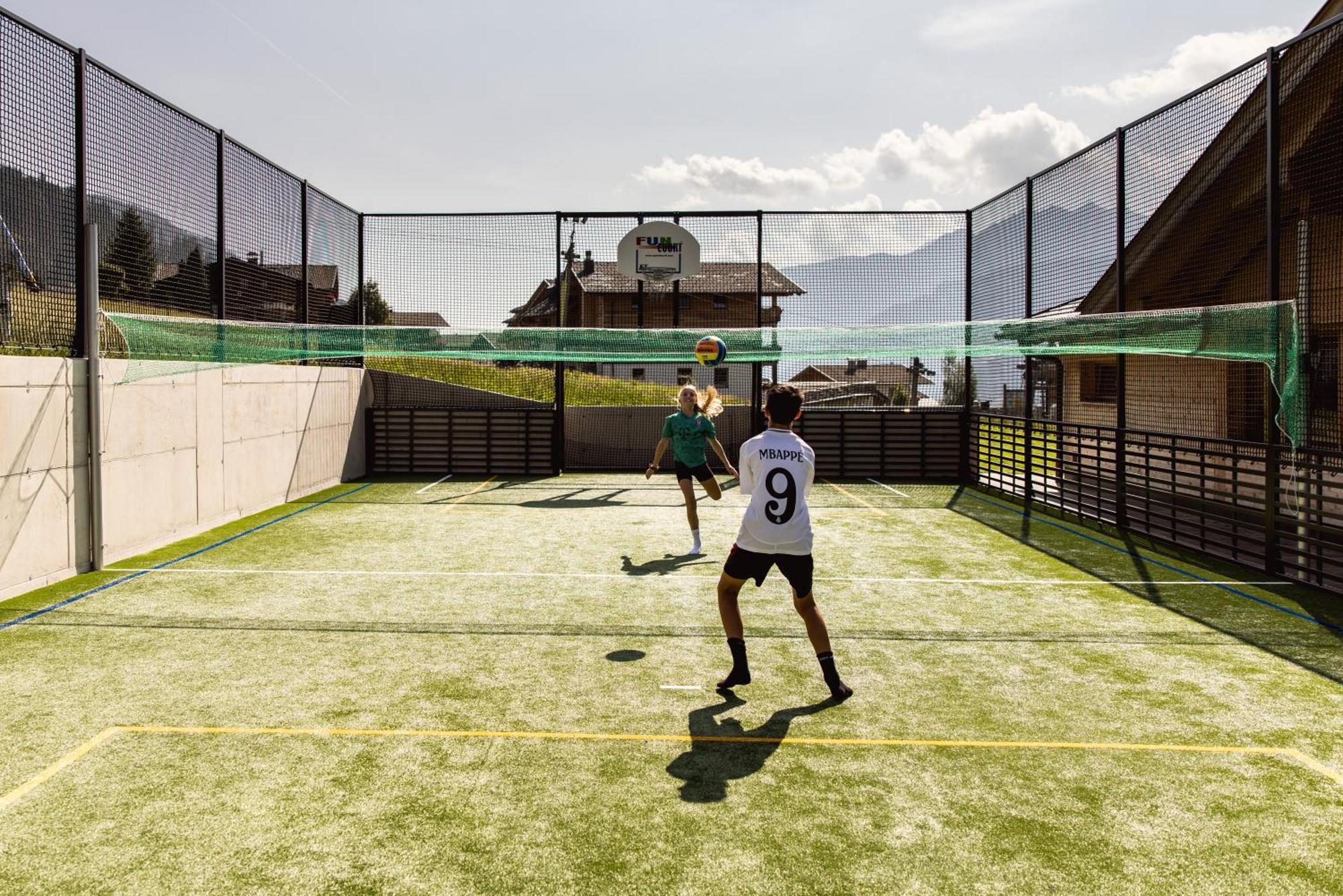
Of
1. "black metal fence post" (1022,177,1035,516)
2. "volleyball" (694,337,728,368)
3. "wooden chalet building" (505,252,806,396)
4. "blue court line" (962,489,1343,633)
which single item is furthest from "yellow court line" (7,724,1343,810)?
"wooden chalet building" (505,252,806,396)

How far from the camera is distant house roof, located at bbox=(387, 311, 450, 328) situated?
18.6 m

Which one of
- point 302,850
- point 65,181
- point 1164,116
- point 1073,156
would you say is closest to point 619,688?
point 302,850

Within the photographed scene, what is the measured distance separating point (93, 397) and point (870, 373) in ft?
45.3

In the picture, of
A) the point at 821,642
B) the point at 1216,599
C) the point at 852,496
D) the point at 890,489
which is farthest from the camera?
the point at 890,489

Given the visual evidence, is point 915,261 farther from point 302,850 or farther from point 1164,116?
point 302,850

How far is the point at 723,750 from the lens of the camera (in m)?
4.88

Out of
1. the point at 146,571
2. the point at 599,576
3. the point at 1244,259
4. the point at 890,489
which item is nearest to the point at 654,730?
the point at 599,576

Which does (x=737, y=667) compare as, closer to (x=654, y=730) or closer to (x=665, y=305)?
(x=654, y=730)

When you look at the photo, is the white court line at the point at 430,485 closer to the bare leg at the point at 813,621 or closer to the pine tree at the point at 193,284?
the pine tree at the point at 193,284

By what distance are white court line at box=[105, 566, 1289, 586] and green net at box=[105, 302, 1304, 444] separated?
2.11 m

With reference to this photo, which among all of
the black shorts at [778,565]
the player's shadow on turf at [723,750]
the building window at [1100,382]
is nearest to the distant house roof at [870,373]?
the building window at [1100,382]

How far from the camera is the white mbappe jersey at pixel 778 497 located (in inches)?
212

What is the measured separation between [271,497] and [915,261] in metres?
13.2

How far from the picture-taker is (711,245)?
63.8 ft
